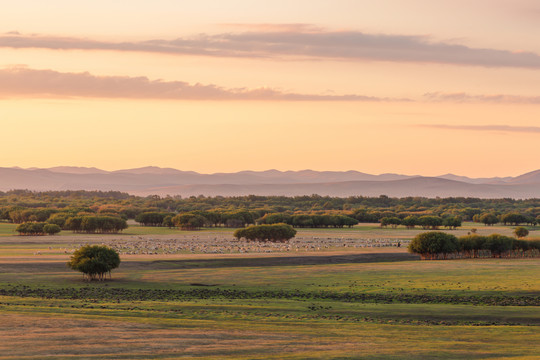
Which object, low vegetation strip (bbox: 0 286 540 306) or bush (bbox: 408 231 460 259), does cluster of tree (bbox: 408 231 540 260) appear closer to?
bush (bbox: 408 231 460 259)

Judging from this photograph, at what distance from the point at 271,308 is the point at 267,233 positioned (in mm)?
93604

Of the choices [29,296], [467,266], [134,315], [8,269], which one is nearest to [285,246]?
[467,266]

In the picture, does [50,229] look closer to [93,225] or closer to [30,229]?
[30,229]

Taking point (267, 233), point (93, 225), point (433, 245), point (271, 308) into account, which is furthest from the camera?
point (93, 225)

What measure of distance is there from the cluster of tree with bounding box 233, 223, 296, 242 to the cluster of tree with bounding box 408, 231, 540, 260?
141 ft

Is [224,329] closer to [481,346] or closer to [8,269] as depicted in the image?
[481,346]

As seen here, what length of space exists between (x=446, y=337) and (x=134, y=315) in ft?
66.9

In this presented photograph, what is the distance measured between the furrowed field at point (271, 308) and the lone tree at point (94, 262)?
6.22 feet

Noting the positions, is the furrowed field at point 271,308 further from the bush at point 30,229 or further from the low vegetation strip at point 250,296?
the bush at point 30,229

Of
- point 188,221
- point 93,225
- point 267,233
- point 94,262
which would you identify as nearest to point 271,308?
point 94,262

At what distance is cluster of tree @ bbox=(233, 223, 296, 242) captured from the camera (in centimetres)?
14762

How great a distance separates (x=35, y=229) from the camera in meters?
164

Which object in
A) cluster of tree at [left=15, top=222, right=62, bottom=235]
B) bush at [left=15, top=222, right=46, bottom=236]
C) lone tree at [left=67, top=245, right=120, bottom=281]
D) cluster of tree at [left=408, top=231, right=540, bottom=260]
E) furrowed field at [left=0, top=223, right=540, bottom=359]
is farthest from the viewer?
cluster of tree at [left=15, top=222, right=62, bottom=235]

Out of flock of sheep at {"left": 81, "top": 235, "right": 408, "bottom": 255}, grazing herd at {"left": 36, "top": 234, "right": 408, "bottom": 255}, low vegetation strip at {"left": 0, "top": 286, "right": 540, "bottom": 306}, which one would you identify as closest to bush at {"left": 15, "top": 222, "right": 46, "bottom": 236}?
grazing herd at {"left": 36, "top": 234, "right": 408, "bottom": 255}
